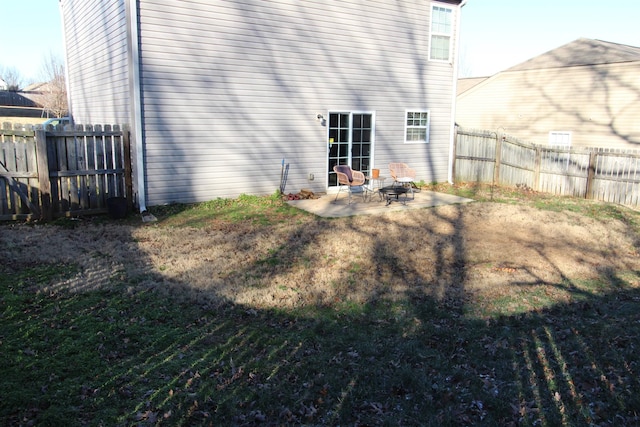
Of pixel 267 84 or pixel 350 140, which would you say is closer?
pixel 267 84

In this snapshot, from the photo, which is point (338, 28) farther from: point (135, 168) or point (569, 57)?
point (569, 57)

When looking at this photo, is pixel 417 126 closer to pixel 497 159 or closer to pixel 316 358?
pixel 497 159

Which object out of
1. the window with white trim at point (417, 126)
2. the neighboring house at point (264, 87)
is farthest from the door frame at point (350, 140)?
the window with white trim at point (417, 126)

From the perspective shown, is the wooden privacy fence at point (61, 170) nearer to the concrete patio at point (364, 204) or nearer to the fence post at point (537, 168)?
the concrete patio at point (364, 204)

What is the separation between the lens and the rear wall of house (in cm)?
1049

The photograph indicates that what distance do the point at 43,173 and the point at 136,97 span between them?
94.3 inches

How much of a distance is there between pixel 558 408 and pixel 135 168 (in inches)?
366

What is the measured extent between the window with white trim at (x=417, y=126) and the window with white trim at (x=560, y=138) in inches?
366

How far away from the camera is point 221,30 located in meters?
11.0

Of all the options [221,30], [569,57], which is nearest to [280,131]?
[221,30]

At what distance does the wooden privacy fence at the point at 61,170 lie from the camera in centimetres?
916

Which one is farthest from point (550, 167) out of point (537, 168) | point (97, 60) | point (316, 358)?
point (97, 60)

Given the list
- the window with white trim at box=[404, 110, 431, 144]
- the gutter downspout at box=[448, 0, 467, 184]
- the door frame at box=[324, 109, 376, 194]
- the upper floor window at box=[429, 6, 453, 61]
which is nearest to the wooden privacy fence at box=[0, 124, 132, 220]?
the door frame at box=[324, 109, 376, 194]

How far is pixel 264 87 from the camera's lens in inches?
463
